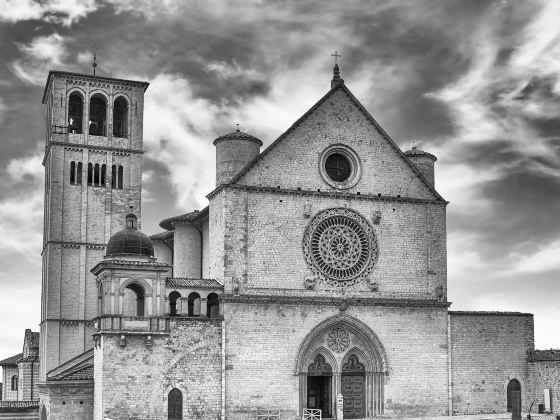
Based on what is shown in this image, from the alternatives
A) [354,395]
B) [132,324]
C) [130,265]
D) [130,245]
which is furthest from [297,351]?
[130,245]

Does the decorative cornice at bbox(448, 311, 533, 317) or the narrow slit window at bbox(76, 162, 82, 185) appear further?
the narrow slit window at bbox(76, 162, 82, 185)

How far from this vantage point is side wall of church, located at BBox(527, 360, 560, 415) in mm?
48906

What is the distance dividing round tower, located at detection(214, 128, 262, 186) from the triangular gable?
623 mm

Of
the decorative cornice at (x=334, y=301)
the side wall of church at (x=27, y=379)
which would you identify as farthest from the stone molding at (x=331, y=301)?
the side wall of church at (x=27, y=379)

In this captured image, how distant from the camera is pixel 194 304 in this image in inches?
1817

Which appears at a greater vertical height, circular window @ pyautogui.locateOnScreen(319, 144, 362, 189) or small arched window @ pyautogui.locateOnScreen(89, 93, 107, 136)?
small arched window @ pyautogui.locateOnScreen(89, 93, 107, 136)

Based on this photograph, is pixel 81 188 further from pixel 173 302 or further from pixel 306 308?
pixel 306 308

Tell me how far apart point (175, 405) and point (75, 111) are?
26397 millimetres

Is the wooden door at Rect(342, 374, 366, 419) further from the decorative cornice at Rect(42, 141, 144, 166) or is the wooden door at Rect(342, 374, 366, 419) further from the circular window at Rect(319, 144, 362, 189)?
the decorative cornice at Rect(42, 141, 144, 166)

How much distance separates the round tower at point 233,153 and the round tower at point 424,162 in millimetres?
9974

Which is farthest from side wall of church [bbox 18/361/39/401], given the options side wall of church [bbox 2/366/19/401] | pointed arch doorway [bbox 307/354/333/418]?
pointed arch doorway [bbox 307/354/333/418]

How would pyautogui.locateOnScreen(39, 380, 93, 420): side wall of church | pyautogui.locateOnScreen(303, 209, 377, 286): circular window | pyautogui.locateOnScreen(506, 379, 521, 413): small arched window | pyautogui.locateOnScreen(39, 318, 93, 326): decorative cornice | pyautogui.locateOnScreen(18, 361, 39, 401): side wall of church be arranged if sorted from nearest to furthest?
1. pyautogui.locateOnScreen(39, 380, 93, 420): side wall of church
2. pyautogui.locateOnScreen(303, 209, 377, 286): circular window
3. pyautogui.locateOnScreen(506, 379, 521, 413): small arched window
4. pyautogui.locateOnScreen(39, 318, 93, 326): decorative cornice
5. pyautogui.locateOnScreen(18, 361, 39, 401): side wall of church

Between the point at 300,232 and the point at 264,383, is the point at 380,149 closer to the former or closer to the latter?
the point at 300,232

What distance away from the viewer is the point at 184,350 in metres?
43.8
